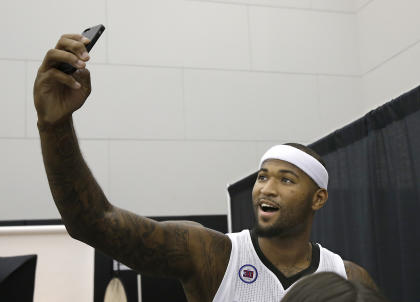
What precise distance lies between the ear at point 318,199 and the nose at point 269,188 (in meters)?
0.20

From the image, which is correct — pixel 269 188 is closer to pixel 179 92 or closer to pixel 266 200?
pixel 266 200

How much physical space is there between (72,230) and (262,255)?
0.83 metres

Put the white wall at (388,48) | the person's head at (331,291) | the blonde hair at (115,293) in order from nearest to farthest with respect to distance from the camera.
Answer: the person's head at (331,291) < the blonde hair at (115,293) < the white wall at (388,48)

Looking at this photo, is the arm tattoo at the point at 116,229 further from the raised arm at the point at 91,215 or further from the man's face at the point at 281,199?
the man's face at the point at 281,199

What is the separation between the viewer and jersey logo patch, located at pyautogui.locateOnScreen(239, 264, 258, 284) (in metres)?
2.15

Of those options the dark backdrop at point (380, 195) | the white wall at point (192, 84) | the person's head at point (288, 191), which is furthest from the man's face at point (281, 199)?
the white wall at point (192, 84)

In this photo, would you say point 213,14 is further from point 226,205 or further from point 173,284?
point 173,284

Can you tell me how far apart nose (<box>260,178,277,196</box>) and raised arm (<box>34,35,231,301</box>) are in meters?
0.22

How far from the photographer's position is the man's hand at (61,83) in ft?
4.24

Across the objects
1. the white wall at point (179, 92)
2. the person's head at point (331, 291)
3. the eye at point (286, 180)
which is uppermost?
the white wall at point (179, 92)

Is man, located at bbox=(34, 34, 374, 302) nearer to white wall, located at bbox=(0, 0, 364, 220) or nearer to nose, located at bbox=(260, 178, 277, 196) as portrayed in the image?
nose, located at bbox=(260, 178, 277, 196)

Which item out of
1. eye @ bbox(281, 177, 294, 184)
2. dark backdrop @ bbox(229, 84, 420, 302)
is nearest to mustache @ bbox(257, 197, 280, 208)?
eye @ bbox(281, 177, 294, 184)

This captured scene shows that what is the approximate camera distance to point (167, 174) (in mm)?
5258

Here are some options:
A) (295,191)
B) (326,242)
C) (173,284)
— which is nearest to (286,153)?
(295,191)
